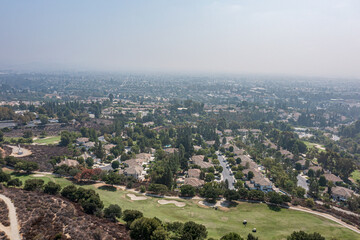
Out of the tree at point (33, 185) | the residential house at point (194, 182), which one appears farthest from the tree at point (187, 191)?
the tree at point (33, 185)

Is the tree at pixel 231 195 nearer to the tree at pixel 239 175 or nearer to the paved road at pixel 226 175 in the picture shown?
the paved road at pixel 226 175

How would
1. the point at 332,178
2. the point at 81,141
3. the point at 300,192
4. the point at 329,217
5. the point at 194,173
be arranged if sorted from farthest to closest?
the point at 81,141
the point at 332,178
the point at 194,173
the point at 300,192
the point at 329,217

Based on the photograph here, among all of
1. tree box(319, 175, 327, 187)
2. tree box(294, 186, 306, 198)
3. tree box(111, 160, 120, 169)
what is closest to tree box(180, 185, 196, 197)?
tree box(294, 186, 306, 198)

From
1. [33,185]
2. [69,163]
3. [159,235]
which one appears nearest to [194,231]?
[159,235]

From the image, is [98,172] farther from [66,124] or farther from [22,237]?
[66,124]

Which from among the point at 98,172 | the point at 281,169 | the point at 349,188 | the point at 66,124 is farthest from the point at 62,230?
the point at 66,124

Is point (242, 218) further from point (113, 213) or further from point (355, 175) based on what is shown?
point (355, 175)

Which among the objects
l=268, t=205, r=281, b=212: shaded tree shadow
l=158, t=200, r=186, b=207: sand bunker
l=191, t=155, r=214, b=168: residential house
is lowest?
l=191, t=155, r=214, b=168: residential house

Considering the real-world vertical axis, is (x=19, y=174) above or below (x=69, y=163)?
below

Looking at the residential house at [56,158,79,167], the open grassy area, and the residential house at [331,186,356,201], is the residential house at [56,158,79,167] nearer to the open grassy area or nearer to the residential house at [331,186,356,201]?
the open grassy area
